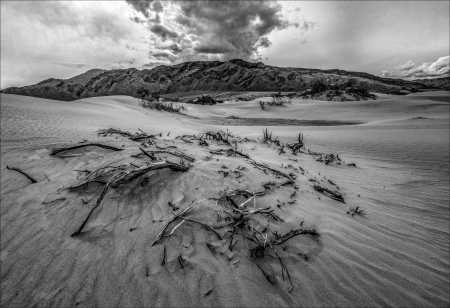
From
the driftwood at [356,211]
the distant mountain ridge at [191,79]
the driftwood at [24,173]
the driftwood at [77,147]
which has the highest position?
the distant mountain ridge at [191,79]

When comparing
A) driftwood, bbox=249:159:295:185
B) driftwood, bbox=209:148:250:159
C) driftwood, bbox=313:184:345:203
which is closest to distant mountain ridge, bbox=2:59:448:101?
driftwood, bbox=209:148:250:159

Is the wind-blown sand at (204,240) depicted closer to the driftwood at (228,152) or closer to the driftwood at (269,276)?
the driftwood at (269,276)

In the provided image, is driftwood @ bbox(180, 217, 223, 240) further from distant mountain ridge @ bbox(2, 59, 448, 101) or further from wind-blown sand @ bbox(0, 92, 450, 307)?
distant mountain ridge @ bbox(2, 59, 448, 101)

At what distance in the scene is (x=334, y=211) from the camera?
209 cm

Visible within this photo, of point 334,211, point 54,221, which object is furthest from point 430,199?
point 54,221

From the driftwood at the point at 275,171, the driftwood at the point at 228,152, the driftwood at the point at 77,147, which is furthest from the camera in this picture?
the driftwood at the point at 228,152

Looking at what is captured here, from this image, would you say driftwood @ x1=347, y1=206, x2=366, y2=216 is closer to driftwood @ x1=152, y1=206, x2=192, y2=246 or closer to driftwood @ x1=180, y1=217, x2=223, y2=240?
driftwood @ x1=180, y1=217, x2=223, y2=240

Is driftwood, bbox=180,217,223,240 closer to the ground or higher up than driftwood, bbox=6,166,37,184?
closer to the ground

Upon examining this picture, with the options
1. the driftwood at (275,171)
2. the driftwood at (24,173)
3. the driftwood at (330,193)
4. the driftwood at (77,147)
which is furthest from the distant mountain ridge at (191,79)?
the driftwood at (24,173)

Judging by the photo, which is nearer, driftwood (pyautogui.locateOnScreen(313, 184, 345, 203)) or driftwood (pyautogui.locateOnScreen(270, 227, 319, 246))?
driftwood (pyautogui.locateOnScreen(270, 227, 319, 246))

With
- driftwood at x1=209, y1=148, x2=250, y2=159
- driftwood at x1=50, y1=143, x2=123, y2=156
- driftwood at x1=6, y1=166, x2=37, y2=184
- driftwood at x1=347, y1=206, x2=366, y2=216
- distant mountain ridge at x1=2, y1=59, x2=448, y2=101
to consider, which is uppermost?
distant mountain ridge at x1=2, y1=59, x2=448, y2=101

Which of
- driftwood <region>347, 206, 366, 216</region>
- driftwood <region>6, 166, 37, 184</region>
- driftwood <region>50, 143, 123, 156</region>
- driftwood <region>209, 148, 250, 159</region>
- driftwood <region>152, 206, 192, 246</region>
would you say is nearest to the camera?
driftwood <region>152, 206, 192, 246</region>

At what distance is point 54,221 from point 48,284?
1.92 feet

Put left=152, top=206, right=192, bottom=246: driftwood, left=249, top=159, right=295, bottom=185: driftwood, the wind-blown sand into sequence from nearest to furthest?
the wind-blown sand
left=152, top=206, right=192, bottom=246: driftwood
left=249, top=159, right=295, bottom=185: driftwood
